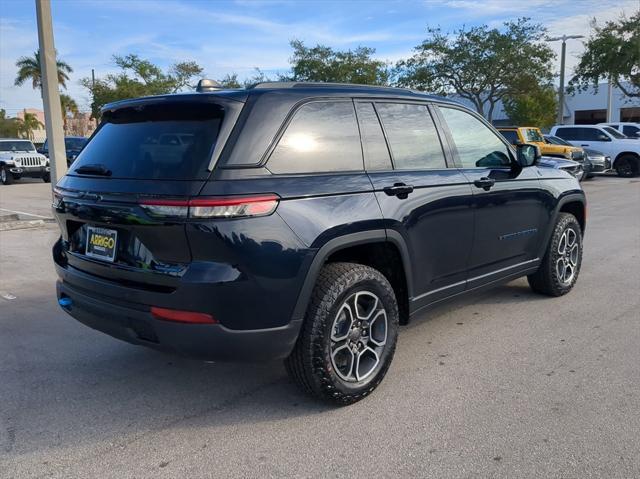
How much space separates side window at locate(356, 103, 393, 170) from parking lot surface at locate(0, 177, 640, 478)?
1.37m

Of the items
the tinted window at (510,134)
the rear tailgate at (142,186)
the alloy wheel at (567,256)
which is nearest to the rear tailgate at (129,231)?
the rear tailgate at (142,186)

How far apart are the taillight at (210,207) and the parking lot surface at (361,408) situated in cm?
117

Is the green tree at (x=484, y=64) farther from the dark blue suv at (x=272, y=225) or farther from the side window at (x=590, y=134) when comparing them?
the dark blue suv at (x=272, y=225)

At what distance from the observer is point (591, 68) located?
29.6m

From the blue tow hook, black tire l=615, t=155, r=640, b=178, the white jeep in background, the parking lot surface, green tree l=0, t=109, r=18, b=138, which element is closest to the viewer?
the parking lot surface

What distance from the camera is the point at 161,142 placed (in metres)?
3.17

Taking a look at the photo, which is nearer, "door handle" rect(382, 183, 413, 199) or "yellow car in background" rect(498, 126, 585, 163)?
"door handle" rect(382, 183, 413, 199)

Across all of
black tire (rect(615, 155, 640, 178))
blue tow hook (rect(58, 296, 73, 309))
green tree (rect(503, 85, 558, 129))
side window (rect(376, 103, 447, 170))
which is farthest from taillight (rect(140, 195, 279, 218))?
green tree (rect(503, 85, 558, 129))

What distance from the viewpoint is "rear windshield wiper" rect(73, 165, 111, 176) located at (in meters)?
3.32

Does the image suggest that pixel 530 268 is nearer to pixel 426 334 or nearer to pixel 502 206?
pixel 502 206

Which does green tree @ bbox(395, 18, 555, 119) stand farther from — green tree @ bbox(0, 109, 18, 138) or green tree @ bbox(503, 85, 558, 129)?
green tree @ bbox(0, 109, 18, 138)

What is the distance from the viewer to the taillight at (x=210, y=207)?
2.82 metres

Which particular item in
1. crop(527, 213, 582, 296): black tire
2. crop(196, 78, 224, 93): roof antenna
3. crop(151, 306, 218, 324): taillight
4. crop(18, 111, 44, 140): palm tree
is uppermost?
crop(18, 111, 44, 140): palm tree

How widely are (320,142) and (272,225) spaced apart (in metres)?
0.68
